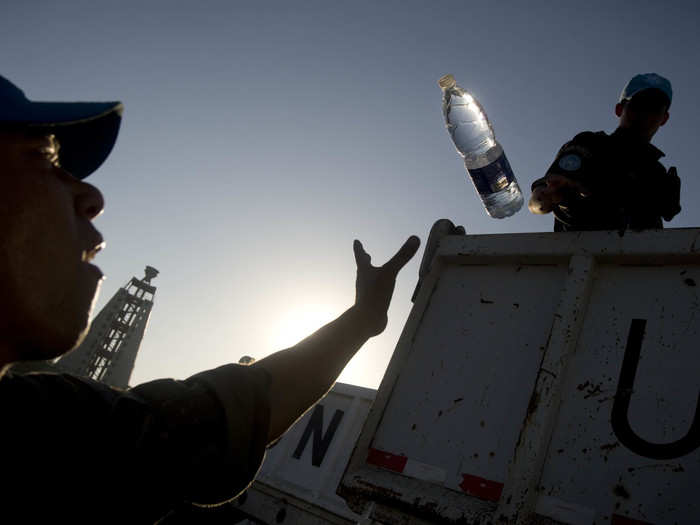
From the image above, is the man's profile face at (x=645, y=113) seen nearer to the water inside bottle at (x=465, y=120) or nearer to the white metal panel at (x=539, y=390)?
the white metal panel at (x=539, y=390)

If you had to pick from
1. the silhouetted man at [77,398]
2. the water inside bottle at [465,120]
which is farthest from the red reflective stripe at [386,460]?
the water inside bottle at [465,120]

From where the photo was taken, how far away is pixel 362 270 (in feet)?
6.84

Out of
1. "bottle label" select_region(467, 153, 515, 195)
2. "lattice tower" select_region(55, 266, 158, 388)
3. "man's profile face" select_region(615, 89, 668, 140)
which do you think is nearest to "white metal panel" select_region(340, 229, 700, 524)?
"bottle label" select_region(467, 153, 515, 195)

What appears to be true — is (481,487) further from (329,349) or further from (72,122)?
(72,122)

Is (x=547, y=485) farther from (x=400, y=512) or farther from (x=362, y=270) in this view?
(x=362, y=270)

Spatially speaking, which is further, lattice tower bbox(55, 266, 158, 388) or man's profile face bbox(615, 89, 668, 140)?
lattice tower bbox(55, 266, 158, 388)

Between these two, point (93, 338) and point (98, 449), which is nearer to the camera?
point (98, 449)

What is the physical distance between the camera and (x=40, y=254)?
103cm

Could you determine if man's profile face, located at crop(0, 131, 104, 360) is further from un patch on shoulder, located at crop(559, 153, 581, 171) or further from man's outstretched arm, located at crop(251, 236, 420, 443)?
un patch on shoulder, located at crop(559, 153, 581, 171)

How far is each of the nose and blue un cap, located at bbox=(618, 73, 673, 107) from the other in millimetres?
2752

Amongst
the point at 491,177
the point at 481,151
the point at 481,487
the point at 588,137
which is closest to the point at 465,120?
the point at 481,151

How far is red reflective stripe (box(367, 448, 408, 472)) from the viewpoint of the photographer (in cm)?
193

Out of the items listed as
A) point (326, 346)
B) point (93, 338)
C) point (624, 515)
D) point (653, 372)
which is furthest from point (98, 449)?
point (93, 338)

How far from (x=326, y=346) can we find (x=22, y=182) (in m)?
1.11
